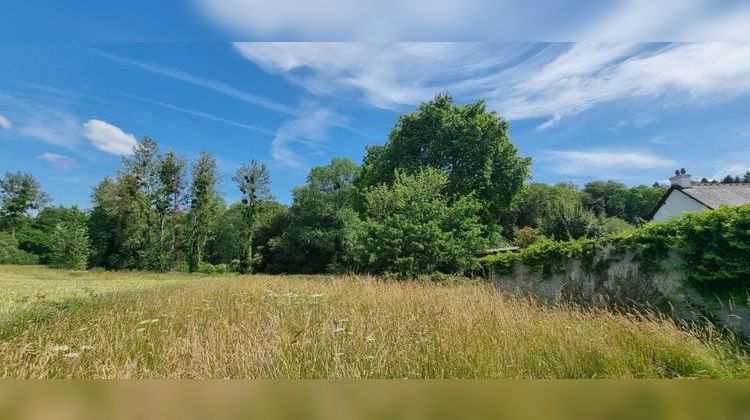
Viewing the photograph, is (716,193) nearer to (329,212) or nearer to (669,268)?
(669,268)

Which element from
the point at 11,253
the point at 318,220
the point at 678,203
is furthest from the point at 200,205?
the point at 678,203

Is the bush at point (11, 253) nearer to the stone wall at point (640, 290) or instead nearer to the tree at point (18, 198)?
the tree at point (18, 198)

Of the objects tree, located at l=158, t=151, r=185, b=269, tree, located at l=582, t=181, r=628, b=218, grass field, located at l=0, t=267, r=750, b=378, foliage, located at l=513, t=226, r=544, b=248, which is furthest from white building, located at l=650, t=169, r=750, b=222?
tree, located at l=158, t=151, r=185, b=269

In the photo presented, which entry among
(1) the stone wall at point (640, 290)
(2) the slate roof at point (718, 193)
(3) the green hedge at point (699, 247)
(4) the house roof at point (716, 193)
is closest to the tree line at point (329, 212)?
(4) the house roof at point (716, 193)

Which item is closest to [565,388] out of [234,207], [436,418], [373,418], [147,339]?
[436,418]

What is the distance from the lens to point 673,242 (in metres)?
5.73

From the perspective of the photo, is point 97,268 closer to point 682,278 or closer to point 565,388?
point 565,388

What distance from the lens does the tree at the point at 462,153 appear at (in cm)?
1936

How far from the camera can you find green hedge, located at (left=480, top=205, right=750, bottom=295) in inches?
189

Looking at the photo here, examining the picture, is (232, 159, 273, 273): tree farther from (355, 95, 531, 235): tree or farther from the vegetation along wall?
the vegetation along wall

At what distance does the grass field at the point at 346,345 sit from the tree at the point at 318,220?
16044 millimetres

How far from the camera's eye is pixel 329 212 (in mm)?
23734

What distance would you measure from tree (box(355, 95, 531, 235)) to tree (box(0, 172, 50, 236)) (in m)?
15.2

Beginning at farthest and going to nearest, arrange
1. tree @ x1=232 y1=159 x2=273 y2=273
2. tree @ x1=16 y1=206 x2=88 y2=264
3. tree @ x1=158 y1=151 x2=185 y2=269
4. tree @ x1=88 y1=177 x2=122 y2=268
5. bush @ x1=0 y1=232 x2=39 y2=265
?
1. tree @ x1=232 y1=159 x2=273 y2=273
2. tree @ x1=158 y1=151 x2=185 y2=269
3. tree @ x1=88 y1=177 x2=122 y2=268
4. tree @ x1=16 y1=206 x2=88 y2=264
5. bush @ x1=0 y1=232 x2=39 y2=265
